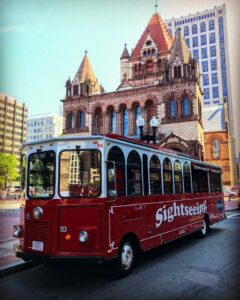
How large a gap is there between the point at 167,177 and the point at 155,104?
87.2 ft

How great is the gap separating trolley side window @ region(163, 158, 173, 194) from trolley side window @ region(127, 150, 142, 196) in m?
1.47

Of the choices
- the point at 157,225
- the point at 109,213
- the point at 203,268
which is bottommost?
the point at 203,268

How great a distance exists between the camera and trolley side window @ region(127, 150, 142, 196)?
22.3ft

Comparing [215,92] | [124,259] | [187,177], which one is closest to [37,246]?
[124,259]

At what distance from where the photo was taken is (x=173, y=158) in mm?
9094

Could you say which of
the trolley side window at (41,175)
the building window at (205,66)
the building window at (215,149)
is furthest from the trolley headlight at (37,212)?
the building window at (205,66)

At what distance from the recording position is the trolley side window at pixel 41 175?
603 centimetres

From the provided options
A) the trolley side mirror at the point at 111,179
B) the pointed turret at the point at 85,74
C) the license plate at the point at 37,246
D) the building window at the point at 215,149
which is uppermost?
the pointed turret at the point at 85,74

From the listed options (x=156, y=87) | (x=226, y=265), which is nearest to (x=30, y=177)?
(x=226, y=265)

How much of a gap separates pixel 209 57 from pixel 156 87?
69.6m

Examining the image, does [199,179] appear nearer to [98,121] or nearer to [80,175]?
[80,175]

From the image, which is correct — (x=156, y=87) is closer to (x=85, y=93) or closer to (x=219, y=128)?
(x=85, y=93)

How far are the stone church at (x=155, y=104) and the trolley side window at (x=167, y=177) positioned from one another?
884 inches

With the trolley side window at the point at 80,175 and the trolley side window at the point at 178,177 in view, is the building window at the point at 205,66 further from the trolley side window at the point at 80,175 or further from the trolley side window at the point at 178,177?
the trolley side window at the point at 80,175
